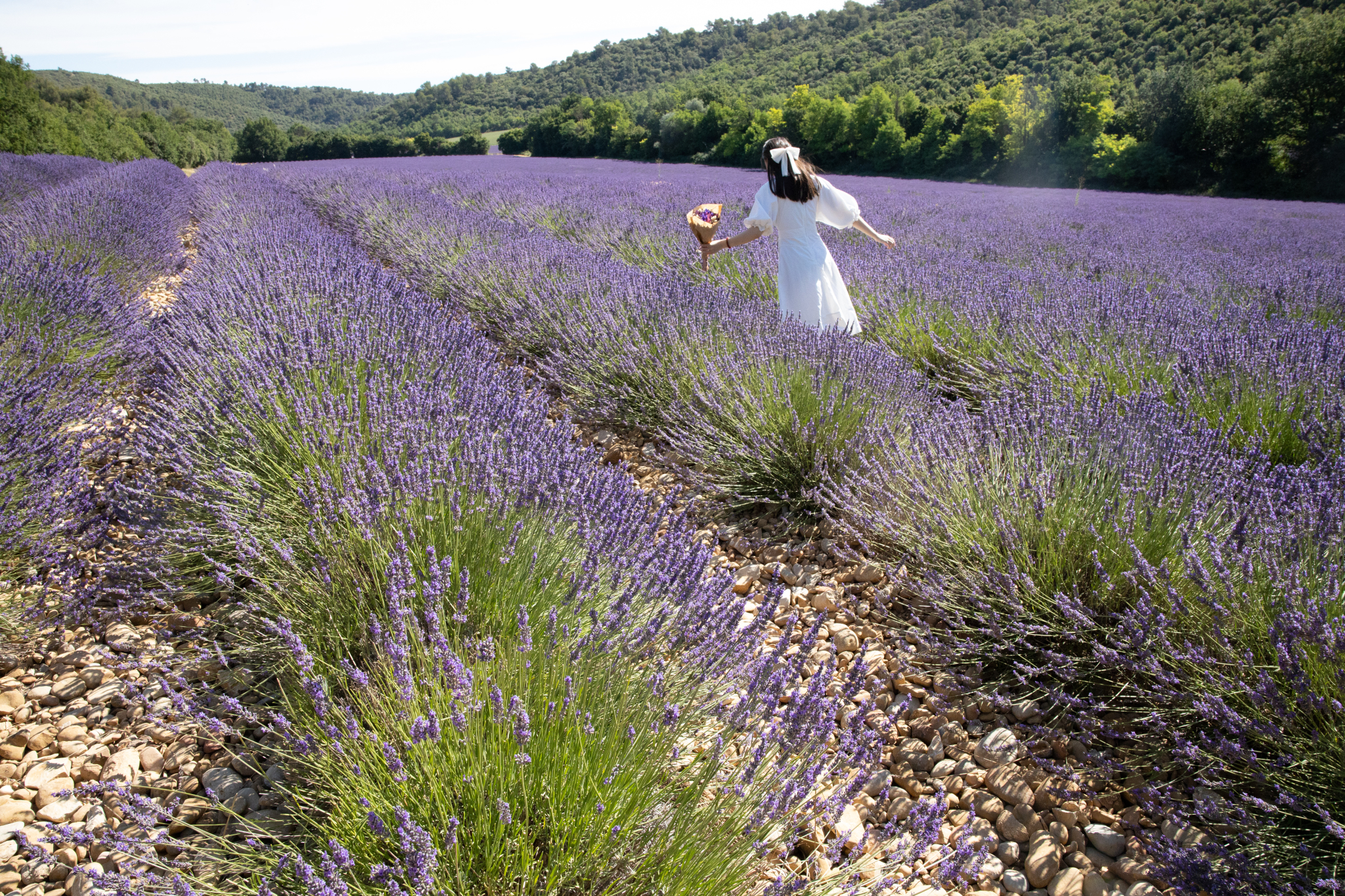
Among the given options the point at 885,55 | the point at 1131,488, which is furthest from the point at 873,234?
the point at 885,55

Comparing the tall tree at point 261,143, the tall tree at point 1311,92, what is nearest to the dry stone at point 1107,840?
the tall tree at point 1311,92

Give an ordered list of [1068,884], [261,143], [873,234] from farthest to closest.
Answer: [261,143]
[873,234]
[1068,884]

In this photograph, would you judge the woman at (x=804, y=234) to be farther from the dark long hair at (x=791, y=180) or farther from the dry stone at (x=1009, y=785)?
the dry stone at (x=1009, y=785)

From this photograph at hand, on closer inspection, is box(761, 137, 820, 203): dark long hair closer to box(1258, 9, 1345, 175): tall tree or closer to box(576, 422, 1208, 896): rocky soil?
box(576, 422, 1208, 896): rocky soil

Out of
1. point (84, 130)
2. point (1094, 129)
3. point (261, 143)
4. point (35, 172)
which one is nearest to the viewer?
point (35, 172)

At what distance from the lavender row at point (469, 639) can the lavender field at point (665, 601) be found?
14 millimetres

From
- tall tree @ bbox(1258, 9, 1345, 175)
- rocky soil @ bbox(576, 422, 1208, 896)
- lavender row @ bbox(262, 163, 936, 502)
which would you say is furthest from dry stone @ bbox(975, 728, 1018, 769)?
tall tree @ bbox(1258, 9, 1345, 175)

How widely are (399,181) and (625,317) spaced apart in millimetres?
9878

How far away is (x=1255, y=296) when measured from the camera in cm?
415

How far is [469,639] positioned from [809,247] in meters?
2.73

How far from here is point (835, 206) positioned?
3441 millimetres

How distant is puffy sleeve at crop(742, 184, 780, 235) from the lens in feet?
11.2

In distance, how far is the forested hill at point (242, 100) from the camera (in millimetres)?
76750

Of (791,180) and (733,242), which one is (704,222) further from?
(791,180)
